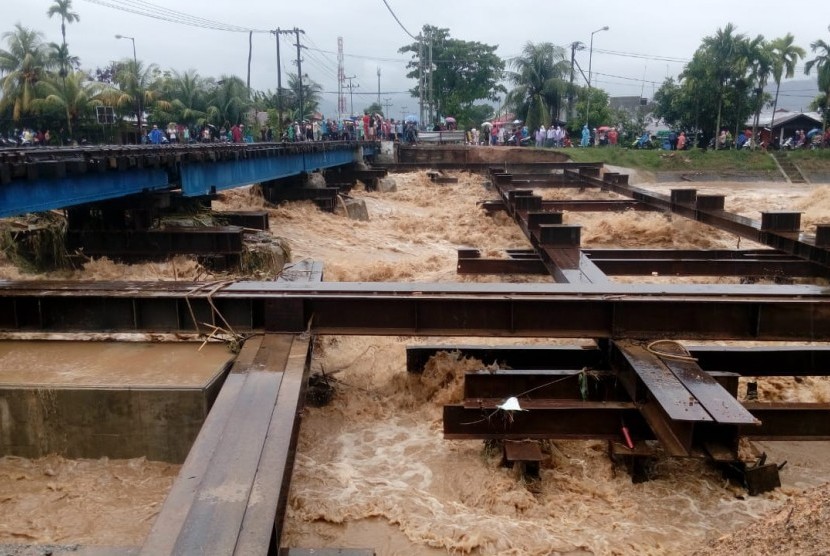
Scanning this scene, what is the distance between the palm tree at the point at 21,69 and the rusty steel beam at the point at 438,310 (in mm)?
36066

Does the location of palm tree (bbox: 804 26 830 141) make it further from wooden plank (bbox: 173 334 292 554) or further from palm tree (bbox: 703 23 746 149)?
wooden plank (bbox: 173 334 292 554)

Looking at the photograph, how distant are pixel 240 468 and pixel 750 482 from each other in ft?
12.3

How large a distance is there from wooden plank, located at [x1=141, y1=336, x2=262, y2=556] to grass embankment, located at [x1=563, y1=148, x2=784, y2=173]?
3360 centimetres

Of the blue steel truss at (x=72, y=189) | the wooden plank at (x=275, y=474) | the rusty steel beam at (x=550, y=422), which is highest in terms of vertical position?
the blue steel truss at (x=72, y=189)

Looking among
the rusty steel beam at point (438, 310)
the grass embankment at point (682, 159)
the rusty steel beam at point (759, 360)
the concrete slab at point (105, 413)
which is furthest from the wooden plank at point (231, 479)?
the grass embankment at point (682, 159)

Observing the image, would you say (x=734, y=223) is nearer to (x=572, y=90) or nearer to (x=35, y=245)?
(x=35, y=245)

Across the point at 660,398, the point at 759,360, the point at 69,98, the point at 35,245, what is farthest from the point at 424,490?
the point at 69,98

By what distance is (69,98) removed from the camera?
3678 centimetres

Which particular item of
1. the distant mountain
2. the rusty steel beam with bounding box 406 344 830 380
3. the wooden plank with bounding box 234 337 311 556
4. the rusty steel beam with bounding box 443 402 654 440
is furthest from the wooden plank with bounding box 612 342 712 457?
the distant mountain

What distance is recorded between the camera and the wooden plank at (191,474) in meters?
3.29

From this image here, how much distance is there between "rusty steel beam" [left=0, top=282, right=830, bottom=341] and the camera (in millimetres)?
5973

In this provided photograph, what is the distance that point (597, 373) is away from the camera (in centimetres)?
591

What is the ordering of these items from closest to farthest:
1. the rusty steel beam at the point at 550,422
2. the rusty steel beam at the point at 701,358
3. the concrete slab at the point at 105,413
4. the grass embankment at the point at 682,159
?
the concrete slab at the point at 105,413 → the rusty steel beam at the point at 550,422 → the rusty steel beam at the point at 701,358 → the grass embankment at the point at 682,159

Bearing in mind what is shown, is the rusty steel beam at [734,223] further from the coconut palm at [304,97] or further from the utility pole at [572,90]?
the coconut palm at [304,97]
